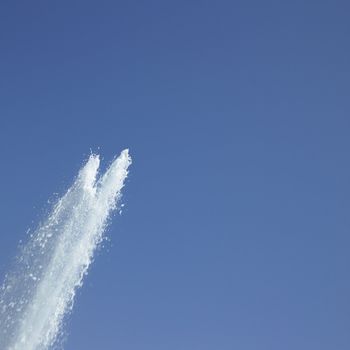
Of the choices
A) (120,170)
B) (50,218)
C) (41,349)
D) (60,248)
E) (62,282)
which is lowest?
(41,349)

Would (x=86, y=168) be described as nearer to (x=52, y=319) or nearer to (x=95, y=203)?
(x=95, y=203)

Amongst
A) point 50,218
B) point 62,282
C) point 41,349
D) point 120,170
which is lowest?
point 41,349

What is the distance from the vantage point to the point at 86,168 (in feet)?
203

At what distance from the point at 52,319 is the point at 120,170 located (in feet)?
54.9

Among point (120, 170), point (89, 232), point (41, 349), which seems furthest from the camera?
point (120, 170)

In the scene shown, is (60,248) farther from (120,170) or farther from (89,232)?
(120,170)

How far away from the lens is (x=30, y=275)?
55656mm

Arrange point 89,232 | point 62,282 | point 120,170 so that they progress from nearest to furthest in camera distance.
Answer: point 62,282 < point 89,232 < point 120,170

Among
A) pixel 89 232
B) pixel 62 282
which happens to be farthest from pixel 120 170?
pixel 62 282

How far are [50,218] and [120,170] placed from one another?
8472mm

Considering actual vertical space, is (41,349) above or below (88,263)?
below

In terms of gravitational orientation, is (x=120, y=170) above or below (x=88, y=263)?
above

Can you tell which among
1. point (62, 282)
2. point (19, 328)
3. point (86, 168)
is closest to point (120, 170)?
point (86, 168)

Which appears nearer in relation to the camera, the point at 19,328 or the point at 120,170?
the point at 19,328
